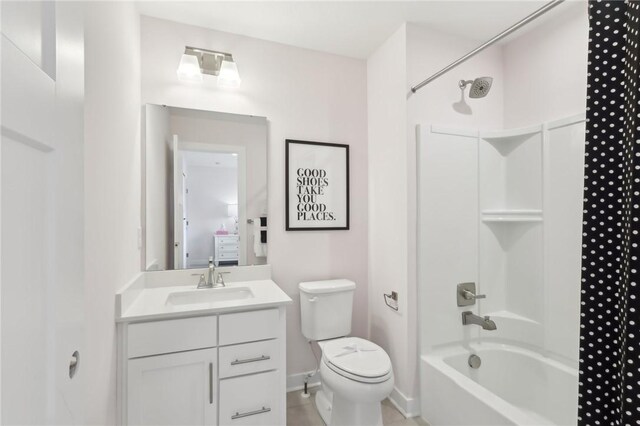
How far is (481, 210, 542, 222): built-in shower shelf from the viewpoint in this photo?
83.2 inches

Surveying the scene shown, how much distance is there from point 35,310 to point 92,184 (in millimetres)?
690

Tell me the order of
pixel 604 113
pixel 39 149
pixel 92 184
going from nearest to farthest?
pixel 39 149, pixel 604 113, pixel 92 184

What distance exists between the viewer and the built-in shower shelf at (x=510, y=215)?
2112mm

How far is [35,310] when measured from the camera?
0.56 metres

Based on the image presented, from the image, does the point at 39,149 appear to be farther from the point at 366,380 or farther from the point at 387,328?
the point at 387,328

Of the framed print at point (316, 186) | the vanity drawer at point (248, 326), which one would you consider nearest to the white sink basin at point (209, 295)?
the vanity drawer at point (248, 326)

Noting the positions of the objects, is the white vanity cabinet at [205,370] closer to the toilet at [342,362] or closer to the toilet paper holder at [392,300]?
the toilet at [342,362]

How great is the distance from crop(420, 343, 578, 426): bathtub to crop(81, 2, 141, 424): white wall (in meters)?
1.70

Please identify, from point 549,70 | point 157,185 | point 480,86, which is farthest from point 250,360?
point 549,70

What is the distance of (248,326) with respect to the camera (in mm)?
1617

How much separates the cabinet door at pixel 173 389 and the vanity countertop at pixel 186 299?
21 cm

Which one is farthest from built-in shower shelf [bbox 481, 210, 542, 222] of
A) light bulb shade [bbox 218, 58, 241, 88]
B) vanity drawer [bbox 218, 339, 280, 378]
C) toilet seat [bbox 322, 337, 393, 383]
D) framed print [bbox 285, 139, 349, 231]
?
light bulb shade [bbox 218, 58, 241, 88]

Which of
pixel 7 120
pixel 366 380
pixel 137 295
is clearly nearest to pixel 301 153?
pixel 137 295

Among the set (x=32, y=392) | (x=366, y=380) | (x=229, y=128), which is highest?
(x=229, y=128)
